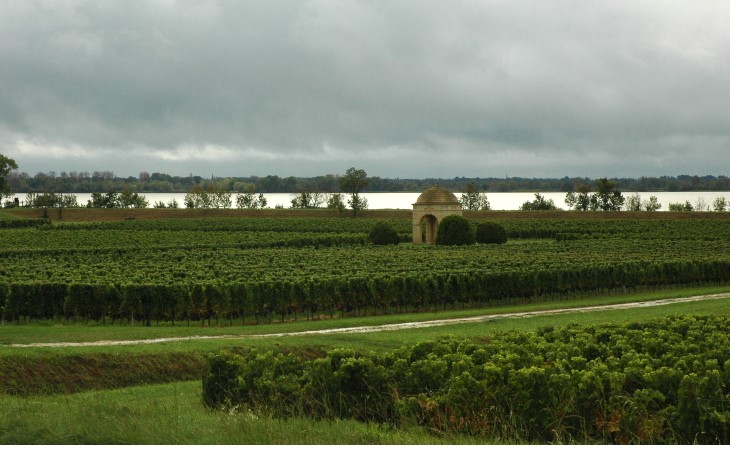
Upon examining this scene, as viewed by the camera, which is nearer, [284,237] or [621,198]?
[284,237]

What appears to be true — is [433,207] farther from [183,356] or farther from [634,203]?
[634,203]

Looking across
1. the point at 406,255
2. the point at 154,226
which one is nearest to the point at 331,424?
the point at 406,255

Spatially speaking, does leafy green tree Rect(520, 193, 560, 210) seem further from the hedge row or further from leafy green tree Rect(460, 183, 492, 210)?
the hedge row

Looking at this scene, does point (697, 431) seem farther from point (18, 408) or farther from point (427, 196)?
point (427, 196)

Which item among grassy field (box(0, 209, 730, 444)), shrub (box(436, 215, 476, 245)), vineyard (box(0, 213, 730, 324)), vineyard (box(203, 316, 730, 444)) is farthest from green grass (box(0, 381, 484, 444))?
shrub (box(436, 215, 476, 245))

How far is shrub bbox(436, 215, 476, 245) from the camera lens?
6269 cm

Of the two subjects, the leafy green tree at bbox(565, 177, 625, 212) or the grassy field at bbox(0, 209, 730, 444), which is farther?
the leafy green tree at bbox(565, 177, 625, 212)

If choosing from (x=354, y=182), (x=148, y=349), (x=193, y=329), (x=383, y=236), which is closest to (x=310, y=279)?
(x=193, y=329)

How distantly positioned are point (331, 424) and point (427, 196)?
2283 inches

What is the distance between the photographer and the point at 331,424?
8734 millimetres

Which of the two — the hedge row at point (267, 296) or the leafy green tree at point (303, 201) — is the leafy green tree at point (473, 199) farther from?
the hedge row at point (267, 296)

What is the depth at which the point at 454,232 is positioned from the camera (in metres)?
62.7

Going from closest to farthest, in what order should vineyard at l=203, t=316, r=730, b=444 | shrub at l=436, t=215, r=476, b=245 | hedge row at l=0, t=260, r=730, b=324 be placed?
vineyard at l=203, t=316, r=730, b=444 < hedge row at l=0, t=260, r=730, b=324 < shrub at l=436, t=215, r=476, b=245

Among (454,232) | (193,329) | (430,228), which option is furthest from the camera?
(430,228)
